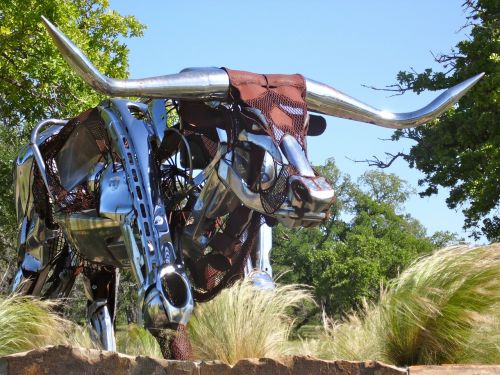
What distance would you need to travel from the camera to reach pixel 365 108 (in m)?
5.29

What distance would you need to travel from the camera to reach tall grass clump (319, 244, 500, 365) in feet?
12.9

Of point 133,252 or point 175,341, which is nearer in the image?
point 175,341

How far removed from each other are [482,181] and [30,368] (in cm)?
1270

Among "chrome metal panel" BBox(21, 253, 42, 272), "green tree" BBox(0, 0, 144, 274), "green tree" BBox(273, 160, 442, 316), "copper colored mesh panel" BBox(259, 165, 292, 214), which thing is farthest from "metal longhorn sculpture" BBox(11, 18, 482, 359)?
"green tree" BBox(273, 160, 442, 316)

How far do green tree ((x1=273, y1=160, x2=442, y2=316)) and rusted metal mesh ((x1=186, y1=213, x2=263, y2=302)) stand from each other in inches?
754

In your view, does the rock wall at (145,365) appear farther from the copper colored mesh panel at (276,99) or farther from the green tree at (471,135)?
the green tree at (471,135)

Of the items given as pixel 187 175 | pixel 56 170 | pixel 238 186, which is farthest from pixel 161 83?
pixel 56 170

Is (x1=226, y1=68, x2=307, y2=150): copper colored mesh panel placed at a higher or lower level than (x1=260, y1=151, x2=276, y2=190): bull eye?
higher

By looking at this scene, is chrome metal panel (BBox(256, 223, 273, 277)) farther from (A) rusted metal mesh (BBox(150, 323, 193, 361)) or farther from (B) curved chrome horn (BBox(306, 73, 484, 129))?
(A) rusted metal mesh (BBox(150, 323, 193, 361))

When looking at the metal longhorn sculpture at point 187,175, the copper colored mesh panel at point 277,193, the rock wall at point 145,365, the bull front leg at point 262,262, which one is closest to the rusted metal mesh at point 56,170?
the metal longhorn sculpture at point 187,175

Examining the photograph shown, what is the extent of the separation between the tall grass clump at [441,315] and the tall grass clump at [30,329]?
1676 mm

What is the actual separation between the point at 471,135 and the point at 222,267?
11.0 meters

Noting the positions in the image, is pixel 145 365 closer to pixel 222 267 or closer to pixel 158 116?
pixel 222 267

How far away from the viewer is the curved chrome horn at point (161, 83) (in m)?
4.18
